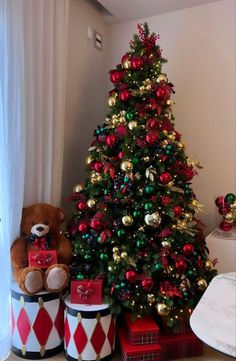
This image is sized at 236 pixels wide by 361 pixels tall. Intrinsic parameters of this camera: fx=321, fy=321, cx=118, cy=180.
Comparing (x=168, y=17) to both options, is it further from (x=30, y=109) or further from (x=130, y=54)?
(x=30, y=109)

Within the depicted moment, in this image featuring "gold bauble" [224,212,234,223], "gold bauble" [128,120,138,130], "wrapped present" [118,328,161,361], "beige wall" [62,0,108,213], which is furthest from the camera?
"beige wall" [62,0,108,213]

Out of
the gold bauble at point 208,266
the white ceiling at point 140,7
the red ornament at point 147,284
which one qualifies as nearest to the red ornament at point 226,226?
the gold bauble at point 208,266

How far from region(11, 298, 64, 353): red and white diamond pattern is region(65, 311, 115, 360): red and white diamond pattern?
0.37 feet

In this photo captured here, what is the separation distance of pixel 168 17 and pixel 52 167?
5.64ft

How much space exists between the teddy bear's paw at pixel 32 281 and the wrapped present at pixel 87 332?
224 mm

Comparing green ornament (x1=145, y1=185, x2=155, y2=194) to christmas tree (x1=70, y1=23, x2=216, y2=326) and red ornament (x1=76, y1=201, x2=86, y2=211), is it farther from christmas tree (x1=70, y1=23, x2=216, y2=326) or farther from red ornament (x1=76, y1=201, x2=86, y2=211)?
red ornament (x1=76, y1=201, x2=86, y2=211)

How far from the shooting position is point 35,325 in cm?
192

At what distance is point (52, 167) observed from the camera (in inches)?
89.1

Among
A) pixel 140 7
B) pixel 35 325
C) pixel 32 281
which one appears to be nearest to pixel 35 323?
pixel 35 325

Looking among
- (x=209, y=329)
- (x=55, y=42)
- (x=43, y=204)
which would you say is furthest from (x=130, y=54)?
(x=209, y=329)

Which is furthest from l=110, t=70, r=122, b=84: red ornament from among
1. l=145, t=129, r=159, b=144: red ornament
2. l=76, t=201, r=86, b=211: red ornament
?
l=76, t=201, r=86, b=211: red ornament

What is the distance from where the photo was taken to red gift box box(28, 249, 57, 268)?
79.7 inches

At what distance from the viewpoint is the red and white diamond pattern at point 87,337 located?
1.86m

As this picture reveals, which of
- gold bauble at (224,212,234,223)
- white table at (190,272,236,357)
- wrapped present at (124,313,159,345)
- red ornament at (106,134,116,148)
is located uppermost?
red ornament at (106,134,116,148)
